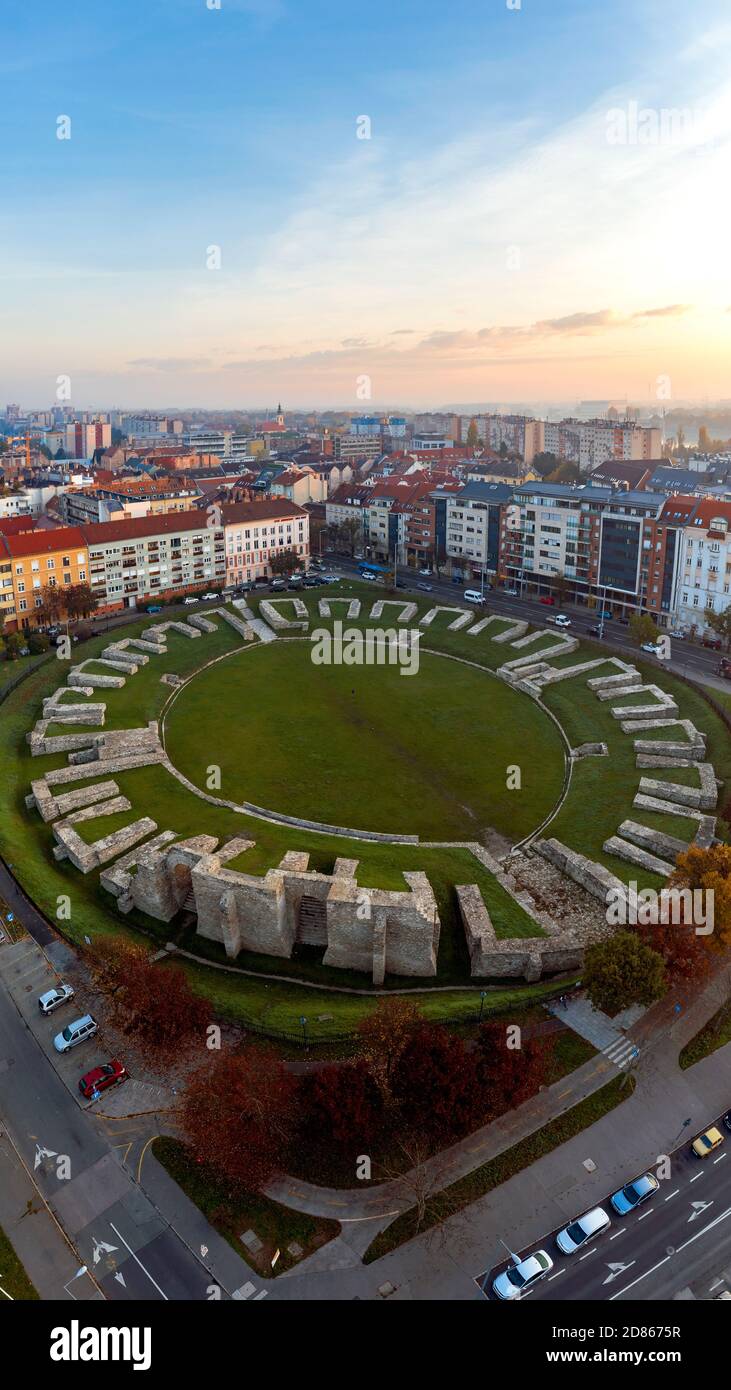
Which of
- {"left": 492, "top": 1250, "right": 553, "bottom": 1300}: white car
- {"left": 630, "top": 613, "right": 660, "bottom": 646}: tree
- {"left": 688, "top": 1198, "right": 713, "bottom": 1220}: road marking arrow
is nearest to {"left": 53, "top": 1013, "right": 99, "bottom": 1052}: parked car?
{"left": 492, "top": 1250, "right": 553, "bottom": 1300}: white car

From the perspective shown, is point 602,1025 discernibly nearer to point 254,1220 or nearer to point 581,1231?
point 581,1231

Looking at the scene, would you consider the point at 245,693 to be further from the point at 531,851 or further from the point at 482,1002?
the point at 482,1002

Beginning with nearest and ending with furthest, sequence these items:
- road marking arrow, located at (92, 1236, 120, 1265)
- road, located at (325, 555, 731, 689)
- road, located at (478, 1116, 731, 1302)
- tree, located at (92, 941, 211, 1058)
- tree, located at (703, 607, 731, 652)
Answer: road, located at (478, 1116, 731, 1302)
road marking arrow, located at (92, 1236, 120, 1265)
tree, located at (92, 941, 211, 1058)
tree, located at (703, 607, 731, 652)
road, located at (325, 555, 731, 689)

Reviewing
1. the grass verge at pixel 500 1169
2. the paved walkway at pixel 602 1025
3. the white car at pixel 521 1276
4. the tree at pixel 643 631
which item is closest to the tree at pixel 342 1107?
the grass verge at pixel 500 1169

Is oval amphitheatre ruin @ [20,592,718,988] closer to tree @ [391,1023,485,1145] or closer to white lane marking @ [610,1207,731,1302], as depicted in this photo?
tree @ [391,1023,485,1145]

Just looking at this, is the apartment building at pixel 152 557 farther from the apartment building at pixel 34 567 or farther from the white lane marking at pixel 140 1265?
the white lane marking at pixel 140 1265
